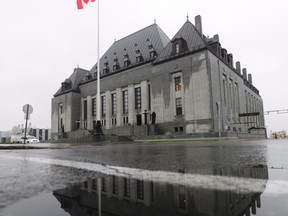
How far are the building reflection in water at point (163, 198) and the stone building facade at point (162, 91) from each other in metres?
24.4

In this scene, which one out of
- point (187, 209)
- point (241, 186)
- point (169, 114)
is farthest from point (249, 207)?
point (169, 114)

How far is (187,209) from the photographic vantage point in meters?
1.19

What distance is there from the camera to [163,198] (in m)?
1.35

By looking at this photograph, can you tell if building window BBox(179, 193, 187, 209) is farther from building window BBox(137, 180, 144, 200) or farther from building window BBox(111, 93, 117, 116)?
building window BBox(111, 93, 117, 116)

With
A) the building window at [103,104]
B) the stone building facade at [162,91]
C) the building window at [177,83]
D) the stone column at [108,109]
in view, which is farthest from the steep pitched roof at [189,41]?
the building window at [103,104]

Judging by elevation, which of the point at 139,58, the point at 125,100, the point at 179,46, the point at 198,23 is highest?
the point at 198,23

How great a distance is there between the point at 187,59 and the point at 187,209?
35871 mm

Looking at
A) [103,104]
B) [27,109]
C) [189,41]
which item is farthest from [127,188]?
[103,104]

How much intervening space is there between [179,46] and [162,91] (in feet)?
25.7

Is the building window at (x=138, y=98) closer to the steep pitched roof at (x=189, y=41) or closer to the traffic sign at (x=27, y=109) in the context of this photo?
the steep pitched roof at (x=189, y=41)

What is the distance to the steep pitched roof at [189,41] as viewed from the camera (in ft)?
114

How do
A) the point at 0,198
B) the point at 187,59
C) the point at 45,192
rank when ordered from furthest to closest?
the point at 187,59
the point at 45,192
the point at 0,198

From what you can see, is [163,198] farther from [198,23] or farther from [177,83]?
[198,23]

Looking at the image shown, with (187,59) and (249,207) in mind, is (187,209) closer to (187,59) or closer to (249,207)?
(249,207)
